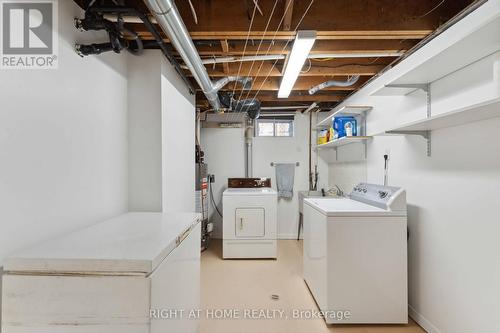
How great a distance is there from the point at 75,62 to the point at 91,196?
81 cm

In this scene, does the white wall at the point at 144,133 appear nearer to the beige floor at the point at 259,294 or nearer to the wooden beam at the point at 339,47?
the wooden beam at the point at 339,47

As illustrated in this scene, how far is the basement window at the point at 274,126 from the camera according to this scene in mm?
4398

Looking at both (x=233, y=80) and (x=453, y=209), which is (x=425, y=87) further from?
(x=233, y=80)

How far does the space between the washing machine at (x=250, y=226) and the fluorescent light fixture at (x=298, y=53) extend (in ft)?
5.42

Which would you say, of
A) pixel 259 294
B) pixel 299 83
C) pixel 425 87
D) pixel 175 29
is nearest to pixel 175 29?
pixel 175 29

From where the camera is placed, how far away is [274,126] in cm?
443

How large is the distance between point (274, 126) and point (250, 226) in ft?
6.39

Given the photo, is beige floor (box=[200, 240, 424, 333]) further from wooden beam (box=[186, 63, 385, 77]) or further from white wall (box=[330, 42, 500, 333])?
wooden beam (box=[186, 63, 385, 77])

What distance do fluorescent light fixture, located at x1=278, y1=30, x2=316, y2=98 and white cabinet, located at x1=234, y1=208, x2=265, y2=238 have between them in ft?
5.83

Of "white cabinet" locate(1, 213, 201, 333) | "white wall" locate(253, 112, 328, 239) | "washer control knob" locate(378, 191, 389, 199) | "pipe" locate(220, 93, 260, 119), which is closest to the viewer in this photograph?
"white cabinet" locate(1, 213, 201, 333)

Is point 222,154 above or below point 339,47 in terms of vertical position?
below

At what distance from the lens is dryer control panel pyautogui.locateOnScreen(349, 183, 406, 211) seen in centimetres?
197

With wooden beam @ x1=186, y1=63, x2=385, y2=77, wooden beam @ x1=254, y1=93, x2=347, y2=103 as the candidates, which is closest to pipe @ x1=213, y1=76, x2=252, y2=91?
wooden beam @ x1=186, y1=63, x2=385, y2=77

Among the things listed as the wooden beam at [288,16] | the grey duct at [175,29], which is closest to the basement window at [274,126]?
the grey duct at [175,29]
